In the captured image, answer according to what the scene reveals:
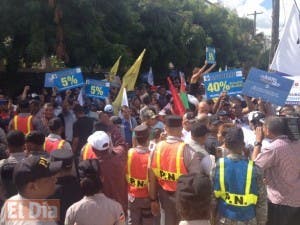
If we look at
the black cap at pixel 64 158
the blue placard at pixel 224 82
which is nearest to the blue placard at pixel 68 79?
the blue placard at pixel 224 82

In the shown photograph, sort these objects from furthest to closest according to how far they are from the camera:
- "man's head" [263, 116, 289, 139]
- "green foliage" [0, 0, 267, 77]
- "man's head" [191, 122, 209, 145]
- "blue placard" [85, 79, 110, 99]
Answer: "green foliage" [0, 0, 267, 77] < "blue placard" [85, 79, 110, 99] < "man's head" [191, 122, 209, 145] < "man's head" [263, 116, 289, 139]

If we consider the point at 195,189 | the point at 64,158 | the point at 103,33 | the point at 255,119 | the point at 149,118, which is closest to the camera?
the point at 195,189

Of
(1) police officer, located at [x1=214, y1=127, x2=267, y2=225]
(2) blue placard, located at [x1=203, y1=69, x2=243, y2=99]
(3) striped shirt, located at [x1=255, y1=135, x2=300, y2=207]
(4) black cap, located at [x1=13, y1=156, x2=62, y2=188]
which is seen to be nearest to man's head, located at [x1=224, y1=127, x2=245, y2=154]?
(1) police officer, located at [x1=214, y1=127, x2=267, y2=225]

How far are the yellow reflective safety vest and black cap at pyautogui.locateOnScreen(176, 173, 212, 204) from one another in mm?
850

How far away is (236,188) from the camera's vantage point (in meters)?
4.02

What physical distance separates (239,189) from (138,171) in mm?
1575

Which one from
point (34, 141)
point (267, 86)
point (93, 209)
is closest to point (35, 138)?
point (34, 141)

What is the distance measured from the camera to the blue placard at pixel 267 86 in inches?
279

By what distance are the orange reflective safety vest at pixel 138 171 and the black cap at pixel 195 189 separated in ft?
6.75

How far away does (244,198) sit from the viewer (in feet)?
13.1

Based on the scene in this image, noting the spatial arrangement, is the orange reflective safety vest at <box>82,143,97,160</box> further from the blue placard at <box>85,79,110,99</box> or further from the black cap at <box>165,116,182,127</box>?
the blue placard at <box>85,79,110,99</box>

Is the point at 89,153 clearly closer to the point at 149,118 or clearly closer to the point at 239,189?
the point at 239,189

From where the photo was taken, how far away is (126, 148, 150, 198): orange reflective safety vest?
17.3 feet

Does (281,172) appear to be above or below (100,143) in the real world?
below
